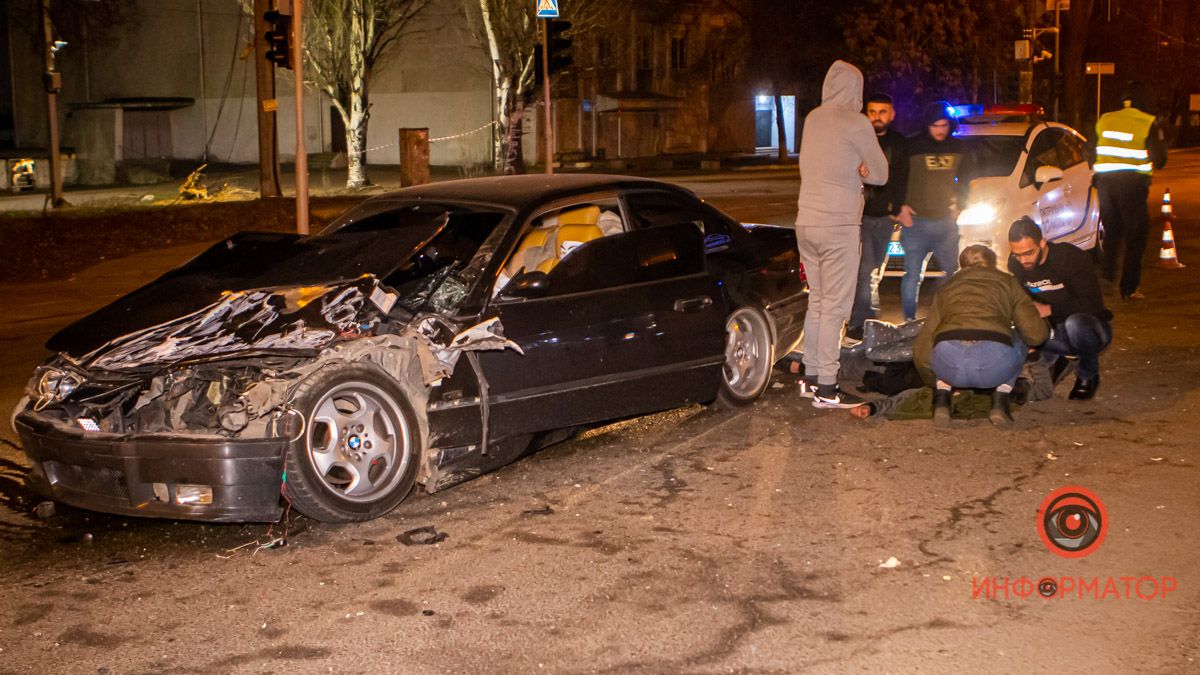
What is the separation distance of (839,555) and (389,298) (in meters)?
2.39

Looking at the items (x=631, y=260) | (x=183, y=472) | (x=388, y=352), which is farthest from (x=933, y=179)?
(x=183, y=472)

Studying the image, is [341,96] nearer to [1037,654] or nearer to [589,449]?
[589,449]

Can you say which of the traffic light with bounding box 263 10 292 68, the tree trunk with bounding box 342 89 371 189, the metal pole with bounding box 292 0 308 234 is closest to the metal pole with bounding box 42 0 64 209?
the tree trunk with bounding box 342 89 371 189

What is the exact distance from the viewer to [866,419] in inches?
309

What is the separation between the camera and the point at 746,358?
321 inches

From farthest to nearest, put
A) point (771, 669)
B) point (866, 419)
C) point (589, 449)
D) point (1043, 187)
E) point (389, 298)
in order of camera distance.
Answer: point (1043, 187) < point (866, 419) < point (589, 449) < point (389, 298) < point (771, 669)

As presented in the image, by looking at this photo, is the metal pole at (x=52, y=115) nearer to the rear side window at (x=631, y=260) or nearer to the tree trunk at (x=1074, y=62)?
the rear side window at (x=631, y=260)

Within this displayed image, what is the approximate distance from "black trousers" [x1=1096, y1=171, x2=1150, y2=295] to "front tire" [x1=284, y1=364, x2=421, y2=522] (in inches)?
334

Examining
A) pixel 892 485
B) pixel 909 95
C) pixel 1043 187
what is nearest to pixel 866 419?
pixel 892 485

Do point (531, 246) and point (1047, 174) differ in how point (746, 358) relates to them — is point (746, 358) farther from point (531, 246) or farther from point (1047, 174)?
point (1047, 174)

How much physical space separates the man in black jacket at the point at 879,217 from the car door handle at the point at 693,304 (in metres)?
2.44

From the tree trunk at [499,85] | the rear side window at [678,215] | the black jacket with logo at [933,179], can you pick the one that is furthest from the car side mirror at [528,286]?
the tree trunk at [499,85]

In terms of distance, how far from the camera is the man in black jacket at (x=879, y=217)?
9672 mm

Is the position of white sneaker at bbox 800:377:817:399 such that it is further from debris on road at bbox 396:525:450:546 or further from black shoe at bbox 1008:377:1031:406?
debris on road at bbox 396:525:450:546
